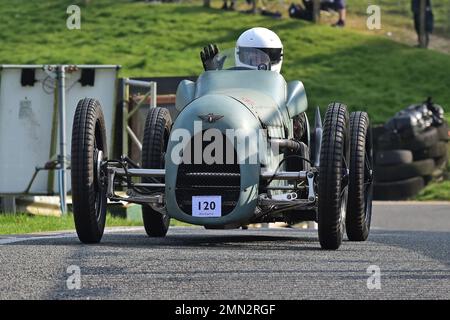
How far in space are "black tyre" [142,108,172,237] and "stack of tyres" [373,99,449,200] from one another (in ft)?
44.9

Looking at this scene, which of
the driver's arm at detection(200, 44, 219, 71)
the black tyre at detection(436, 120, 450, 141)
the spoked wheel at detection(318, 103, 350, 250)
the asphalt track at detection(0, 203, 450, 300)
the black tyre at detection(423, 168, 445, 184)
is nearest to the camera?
the asphalt track at detection(0, 203, 450, 300)

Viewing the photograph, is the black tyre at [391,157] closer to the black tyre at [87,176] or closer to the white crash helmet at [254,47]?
the white crash helmet at [254,47]

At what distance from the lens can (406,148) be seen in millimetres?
27125

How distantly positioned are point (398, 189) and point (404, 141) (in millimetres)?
898

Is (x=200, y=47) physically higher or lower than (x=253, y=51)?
lower

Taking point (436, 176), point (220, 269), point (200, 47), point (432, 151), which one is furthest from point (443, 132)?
point (220, 269)

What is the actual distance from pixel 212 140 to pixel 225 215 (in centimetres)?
58

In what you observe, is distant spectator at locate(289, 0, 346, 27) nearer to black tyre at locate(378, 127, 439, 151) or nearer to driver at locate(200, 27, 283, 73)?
black tyre at locate(378, 127, 439, 151)

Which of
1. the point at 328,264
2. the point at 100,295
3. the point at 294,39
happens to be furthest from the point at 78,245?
the point at 294,39

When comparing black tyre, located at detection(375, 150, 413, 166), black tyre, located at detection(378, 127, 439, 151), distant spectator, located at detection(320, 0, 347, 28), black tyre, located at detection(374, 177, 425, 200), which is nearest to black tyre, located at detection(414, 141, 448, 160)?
black tyre, located at detection(378, 127, 439, 151)

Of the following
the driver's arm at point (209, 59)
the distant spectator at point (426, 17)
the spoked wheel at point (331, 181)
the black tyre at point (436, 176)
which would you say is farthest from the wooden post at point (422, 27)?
the spoked wheel at point (331, 181)

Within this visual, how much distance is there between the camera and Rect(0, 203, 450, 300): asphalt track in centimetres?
789

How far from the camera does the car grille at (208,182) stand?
36.8 feet

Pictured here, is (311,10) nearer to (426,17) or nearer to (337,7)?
(337,7)
